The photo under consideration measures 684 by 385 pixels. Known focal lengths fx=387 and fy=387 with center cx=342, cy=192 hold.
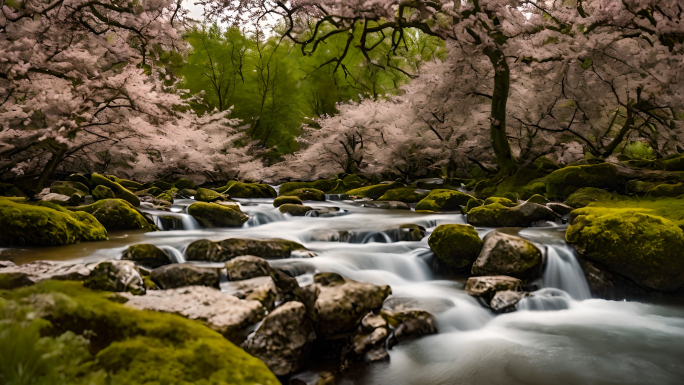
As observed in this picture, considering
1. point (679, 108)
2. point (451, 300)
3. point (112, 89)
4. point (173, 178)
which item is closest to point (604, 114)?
point (679, 108)

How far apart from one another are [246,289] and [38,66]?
7927 mm

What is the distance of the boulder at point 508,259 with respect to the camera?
607 cm

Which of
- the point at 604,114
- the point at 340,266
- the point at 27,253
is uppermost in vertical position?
the point at 604,114

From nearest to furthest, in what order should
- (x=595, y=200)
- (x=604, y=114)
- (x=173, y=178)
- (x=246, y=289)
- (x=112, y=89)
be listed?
(x=246, y=289) < (x=112, y=89) < (x=595, y=200) < (x=604, y=114) < (x=173, y=178)

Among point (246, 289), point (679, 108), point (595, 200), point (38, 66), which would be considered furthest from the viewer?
point (679, 108)

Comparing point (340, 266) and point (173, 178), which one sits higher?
point (173, 178)

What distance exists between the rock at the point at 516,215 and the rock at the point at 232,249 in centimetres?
522

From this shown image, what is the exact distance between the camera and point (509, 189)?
12.8 meters

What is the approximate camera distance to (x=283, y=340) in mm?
3426

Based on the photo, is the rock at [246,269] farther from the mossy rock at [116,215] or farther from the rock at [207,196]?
the rock at [207,196]

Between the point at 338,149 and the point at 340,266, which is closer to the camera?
the point at 340,266

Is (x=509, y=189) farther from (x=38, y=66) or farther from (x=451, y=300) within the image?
(x=38, y=66)

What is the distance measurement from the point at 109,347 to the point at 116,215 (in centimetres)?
768

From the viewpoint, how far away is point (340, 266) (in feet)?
20.9
